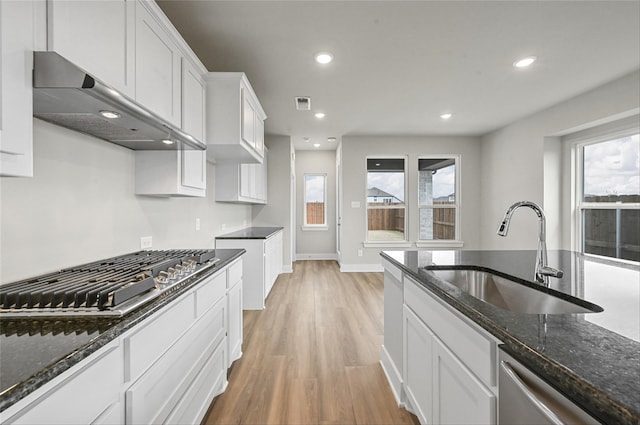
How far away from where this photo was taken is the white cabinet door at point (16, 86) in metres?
0.81

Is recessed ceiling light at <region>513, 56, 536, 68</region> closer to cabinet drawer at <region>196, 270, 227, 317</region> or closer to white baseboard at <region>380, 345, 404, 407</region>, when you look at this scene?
white baseboard at <region>380, 345, 404, 407</region>

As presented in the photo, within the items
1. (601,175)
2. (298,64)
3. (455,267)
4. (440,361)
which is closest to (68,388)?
(440,361)

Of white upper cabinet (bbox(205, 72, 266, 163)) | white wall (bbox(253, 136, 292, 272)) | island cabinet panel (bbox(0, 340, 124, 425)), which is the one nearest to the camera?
island cabinet panel (bbox(0, 340, 124, 425))

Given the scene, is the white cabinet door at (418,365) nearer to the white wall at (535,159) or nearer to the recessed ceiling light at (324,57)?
the recessed ceiling light at (324,57)

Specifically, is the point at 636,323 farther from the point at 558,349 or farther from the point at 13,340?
the point at 13,340

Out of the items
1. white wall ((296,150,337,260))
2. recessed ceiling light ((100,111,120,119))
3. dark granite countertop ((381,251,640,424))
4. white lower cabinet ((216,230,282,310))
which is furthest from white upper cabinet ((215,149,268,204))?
white wall ((296,150,337,260))

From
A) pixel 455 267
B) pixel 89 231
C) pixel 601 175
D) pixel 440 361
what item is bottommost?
pixel 440 361

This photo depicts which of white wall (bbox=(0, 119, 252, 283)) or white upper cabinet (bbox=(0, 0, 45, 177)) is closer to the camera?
white upper cabinet (bbox=(0, 0, 45, 177))

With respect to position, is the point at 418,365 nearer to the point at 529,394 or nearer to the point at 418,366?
the point at 418,366

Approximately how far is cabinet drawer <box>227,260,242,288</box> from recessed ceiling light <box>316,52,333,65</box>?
2.01 m

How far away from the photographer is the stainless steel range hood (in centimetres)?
91

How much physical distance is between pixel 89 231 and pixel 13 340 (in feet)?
3.11

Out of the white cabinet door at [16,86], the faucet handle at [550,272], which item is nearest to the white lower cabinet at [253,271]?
the white cabinet door at [16,86]

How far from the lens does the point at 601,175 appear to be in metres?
3.71
